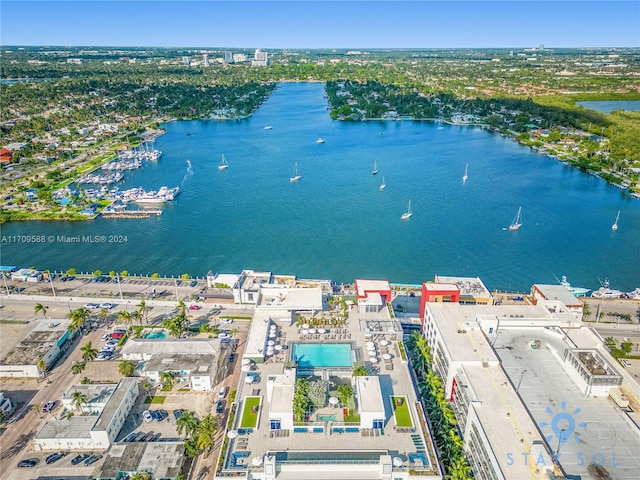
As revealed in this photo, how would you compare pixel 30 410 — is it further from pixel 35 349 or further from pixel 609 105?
pixel 609 105

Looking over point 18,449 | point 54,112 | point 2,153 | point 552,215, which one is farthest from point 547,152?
point 54,112

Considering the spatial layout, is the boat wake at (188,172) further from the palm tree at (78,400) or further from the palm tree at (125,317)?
the palm tree at (78,400)

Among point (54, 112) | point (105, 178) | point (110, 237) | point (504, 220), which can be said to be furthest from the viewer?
point (54, 112)

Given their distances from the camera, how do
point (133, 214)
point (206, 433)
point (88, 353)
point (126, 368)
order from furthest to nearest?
point (133, 214)
point (88, 353)
point (126, 368)
point (206, 433)

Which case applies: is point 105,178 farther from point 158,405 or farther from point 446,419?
point 446,419

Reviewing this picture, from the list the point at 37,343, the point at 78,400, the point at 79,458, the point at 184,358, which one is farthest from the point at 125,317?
the point at 79,458

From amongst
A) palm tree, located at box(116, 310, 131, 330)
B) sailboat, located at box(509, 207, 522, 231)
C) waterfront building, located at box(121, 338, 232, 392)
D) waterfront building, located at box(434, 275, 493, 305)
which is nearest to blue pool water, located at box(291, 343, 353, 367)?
waterfront building, located at box(121, 338, 232, 392)
